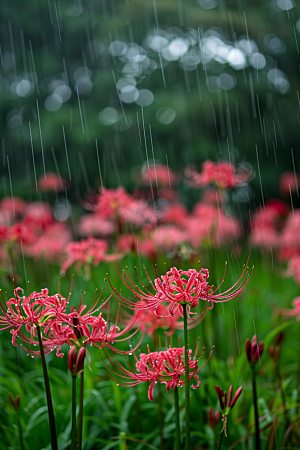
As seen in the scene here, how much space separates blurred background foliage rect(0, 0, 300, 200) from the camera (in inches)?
232

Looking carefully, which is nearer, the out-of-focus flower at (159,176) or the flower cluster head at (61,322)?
the flower cluster head at (61,322)

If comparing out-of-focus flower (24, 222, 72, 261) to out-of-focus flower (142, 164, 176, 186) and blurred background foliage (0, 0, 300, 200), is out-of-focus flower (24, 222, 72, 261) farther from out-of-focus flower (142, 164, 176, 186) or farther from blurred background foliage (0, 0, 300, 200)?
blurred background foliage (0, 0, 300, 200)

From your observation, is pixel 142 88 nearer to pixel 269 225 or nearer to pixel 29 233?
pixel 269 225

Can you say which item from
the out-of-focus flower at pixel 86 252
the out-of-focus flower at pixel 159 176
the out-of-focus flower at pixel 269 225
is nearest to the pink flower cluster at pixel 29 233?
the out-of-focus flower at pixel 86 252

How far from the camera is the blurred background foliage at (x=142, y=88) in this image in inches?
232

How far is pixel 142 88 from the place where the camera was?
636 centimetres

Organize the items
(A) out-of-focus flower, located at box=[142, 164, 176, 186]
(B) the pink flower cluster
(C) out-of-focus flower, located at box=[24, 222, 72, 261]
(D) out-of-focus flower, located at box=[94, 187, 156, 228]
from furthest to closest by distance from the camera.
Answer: (A) out-of-focus flower, located at box=[142, 164, 176, 186] → (C) out-of-focus flower, located at box=[24, 222, 72, 261] → (D) out-of-focus flower, located at box=[94, 187, 156, 228] → (B) the pink flower cluster

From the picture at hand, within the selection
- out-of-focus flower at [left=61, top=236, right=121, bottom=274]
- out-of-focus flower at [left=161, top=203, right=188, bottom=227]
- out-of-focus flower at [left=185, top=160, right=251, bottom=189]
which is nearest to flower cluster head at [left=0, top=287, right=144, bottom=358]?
out-of-focus flower at [left=61, top=236, right=121, bottom=274]

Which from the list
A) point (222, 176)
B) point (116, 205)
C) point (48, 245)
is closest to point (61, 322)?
point (116, 205)

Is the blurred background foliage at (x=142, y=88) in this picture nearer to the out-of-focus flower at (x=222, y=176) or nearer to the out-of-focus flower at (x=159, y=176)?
the out-of-focus flower at (x=159, y=176)

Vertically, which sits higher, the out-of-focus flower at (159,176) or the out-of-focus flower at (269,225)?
the out-of-focus flower at (159,176)

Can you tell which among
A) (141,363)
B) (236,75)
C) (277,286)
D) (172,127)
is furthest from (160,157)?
(141,363)

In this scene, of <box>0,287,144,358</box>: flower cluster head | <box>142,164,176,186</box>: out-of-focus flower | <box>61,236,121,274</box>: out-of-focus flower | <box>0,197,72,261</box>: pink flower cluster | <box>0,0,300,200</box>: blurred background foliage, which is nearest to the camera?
<box>0,287,144,358</box>: flower cluster head

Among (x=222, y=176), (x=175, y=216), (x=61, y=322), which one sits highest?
(x=222, y=176)
